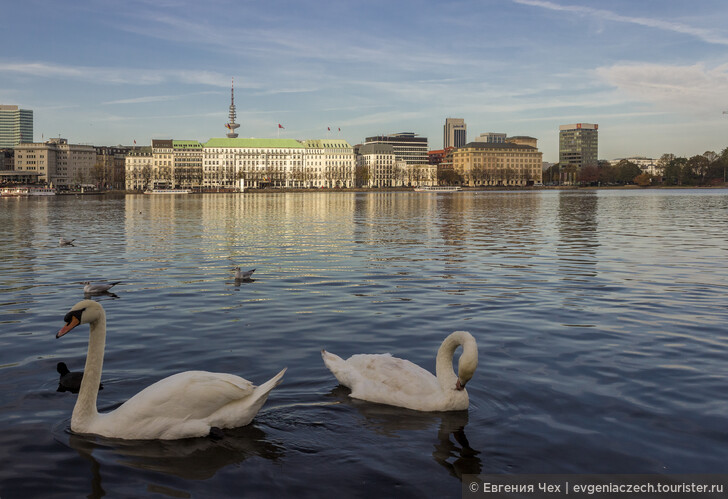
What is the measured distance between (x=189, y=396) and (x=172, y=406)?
0.23m

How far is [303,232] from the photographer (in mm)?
40000

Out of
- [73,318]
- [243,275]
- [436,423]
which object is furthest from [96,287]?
[436,423]

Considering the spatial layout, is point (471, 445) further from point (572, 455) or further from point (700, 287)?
point (700, 287)

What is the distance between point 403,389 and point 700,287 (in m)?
12.5

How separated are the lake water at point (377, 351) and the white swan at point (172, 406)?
19cm

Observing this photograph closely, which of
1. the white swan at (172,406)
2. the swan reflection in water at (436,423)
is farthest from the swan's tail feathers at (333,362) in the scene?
the white swan at (172,406)

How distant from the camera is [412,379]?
28.1 feet

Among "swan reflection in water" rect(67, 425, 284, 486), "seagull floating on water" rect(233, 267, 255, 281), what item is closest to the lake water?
"swan reflection in water" rect(67, 425, 284, 486)

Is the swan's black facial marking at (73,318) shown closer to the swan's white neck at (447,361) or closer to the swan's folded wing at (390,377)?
the swan's folded wing at (390,377)

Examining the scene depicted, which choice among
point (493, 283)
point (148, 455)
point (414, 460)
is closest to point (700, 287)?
point (493, 283)

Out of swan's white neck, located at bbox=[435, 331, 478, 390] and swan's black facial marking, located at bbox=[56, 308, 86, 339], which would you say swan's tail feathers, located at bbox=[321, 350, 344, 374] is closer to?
swan's white neck, located at bbox=[435, 331, 478, 390]

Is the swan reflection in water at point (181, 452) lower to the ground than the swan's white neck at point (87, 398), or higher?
lower

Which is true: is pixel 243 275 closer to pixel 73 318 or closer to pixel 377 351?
pixel 377 351

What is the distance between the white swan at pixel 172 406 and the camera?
729 centimetres
